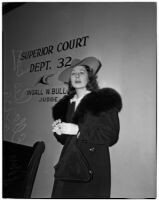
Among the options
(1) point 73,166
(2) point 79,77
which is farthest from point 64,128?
(2) point 79,77

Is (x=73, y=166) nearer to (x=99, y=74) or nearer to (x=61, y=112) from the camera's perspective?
(x=61, y=112)

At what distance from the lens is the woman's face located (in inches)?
84.7

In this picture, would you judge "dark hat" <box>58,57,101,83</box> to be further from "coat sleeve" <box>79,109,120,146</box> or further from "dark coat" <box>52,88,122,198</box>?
"coat sleeve" <box>79,109,120,146</box>

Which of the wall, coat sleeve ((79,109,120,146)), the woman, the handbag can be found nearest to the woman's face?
the woman

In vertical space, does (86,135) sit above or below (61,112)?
below

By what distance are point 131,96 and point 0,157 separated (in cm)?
124

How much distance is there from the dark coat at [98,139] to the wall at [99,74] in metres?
0.06

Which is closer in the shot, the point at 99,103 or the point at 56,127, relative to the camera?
the point at 99,103

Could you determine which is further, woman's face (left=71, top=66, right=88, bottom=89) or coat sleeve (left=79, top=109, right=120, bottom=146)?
woman's face (left=71, top=66, right=88, bottom=89)

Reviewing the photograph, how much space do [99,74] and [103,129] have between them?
1.44 feet

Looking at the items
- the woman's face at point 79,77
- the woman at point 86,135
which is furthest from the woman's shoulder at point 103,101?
the woman's face at point 79,77

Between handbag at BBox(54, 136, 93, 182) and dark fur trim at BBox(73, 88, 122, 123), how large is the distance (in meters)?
0.22

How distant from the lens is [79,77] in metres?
2.16

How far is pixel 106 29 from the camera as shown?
2131 mm
